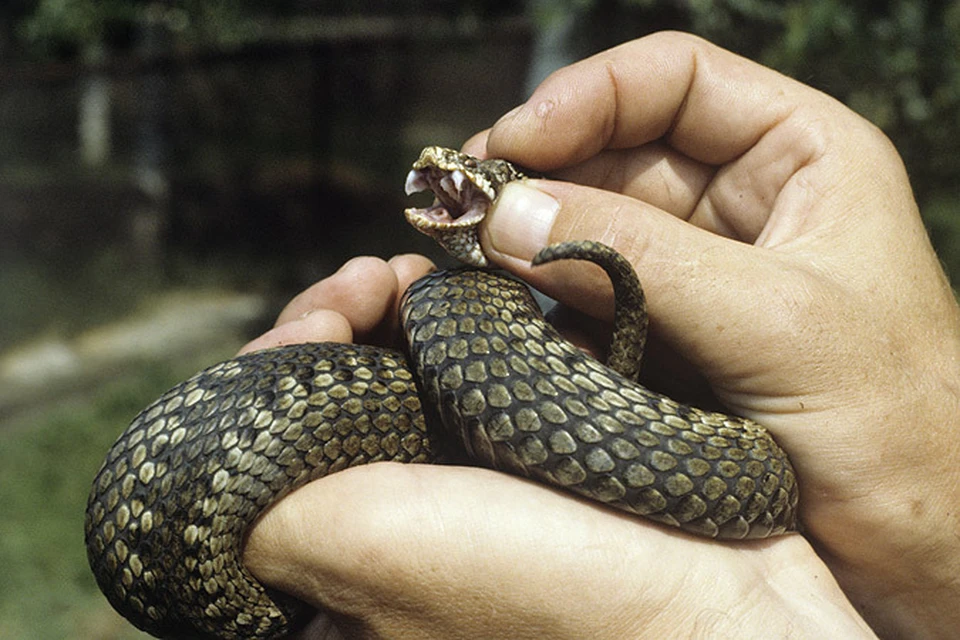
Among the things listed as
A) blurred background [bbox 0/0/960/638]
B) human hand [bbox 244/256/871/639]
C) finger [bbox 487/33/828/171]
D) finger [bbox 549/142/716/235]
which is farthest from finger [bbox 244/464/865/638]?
blurred background [bbox 0/0/960/638]

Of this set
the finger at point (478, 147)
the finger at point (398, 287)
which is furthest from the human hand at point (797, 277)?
the finger at point (398, 287)

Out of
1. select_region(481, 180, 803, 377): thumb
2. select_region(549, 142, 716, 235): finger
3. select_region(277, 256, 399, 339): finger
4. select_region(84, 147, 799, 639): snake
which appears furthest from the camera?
select_region(549, 142, 716, 235): finger

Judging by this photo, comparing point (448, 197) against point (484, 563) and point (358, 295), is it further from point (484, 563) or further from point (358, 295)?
point (484, 563)

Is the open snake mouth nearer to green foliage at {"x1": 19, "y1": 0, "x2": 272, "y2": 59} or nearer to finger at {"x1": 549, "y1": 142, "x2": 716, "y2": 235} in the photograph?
finger at {"x1": 549, "y1": 142, "x2": 716, "y2": 235}

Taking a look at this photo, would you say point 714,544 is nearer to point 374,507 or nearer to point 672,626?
point 672,626

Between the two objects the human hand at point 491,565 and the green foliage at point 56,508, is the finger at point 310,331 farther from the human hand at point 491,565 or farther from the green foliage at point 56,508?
the green foliage at point 56,508

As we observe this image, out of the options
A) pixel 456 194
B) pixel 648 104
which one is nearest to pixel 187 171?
pixel 648 104
